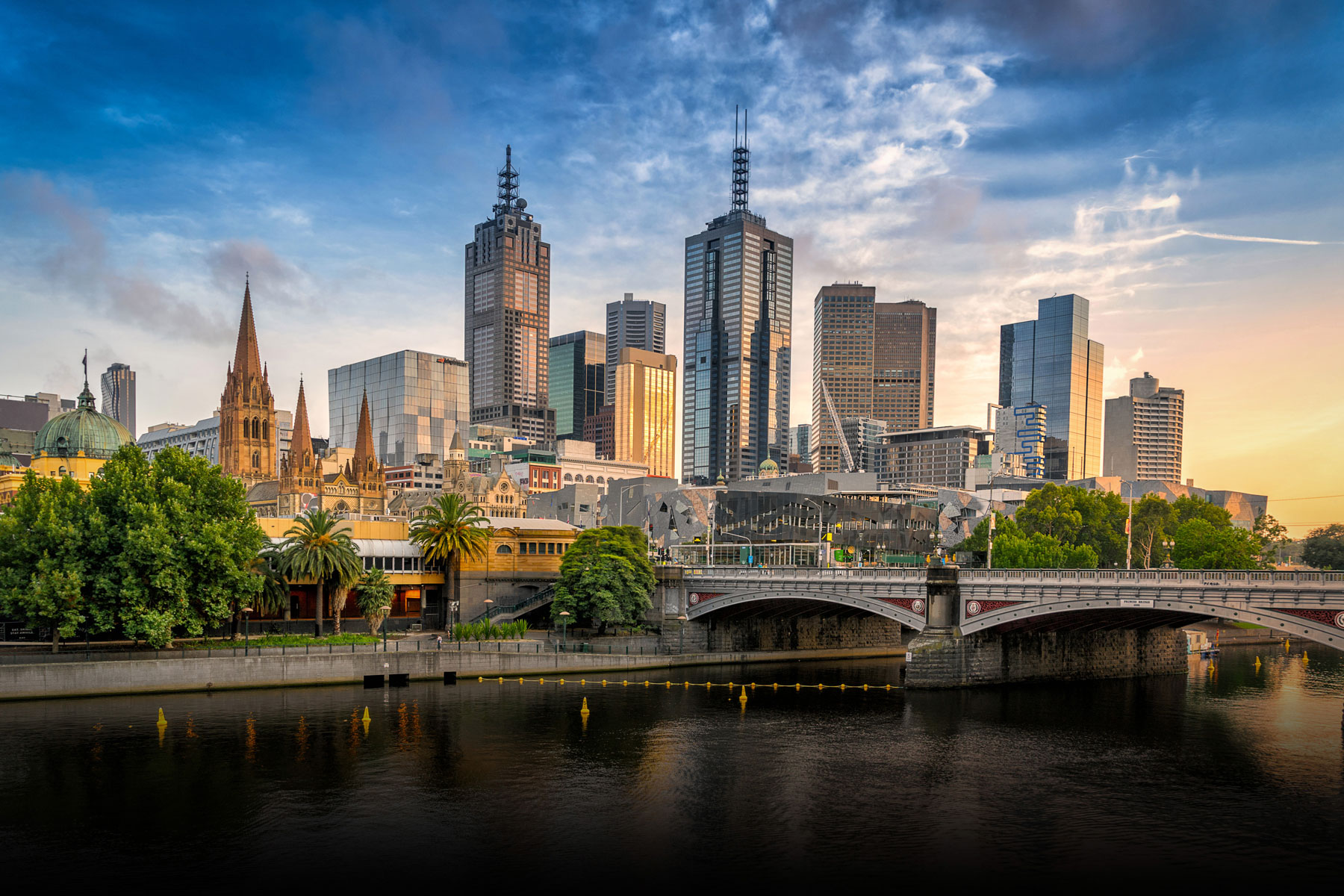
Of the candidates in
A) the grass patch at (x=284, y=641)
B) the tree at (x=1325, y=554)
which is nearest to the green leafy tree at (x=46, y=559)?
the grass patch at (x=284, y=641)

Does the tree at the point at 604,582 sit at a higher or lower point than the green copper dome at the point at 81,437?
lower

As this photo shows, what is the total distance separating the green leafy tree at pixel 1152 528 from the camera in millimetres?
143625

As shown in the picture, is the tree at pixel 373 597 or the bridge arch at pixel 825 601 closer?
the bridge arch at pixel 825 601

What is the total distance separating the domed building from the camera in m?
129

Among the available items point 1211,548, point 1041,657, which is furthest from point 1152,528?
point 1041,657

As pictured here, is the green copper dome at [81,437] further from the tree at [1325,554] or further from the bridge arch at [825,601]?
the tree at [1325,554]

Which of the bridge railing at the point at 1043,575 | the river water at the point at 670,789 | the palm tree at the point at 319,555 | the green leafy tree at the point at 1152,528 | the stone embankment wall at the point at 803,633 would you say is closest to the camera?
the river water at the point at 670,789

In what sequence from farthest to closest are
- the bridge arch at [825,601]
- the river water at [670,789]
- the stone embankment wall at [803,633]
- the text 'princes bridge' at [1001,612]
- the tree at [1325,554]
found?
the tree at [1325,554] < the stone embankment wall at [803,633] < the bridge arch at [825,601] < the text 'princes bridge' at [1001,612] < the river water at [670,789]

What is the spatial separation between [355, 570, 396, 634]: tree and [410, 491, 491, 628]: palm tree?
18.6 ft

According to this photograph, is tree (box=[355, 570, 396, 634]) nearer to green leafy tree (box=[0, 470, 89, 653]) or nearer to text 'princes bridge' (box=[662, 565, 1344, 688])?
green leafy tree (box=[0, 470, 89, 653])

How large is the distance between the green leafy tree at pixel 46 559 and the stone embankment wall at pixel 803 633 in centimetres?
5196

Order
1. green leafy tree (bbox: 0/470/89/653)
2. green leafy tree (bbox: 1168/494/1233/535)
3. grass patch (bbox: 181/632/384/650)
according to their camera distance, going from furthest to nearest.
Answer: green leafy tree (bbox: 1168/494/1233/535)
grass patch (bbox: 181/632/384/650)
green leafy tree (bbox: 0/470/89/653)

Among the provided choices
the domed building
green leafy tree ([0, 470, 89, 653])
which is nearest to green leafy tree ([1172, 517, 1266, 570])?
green leafy tree ([0, 470, 89, 653])

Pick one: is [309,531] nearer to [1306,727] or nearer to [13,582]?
[13,582]
